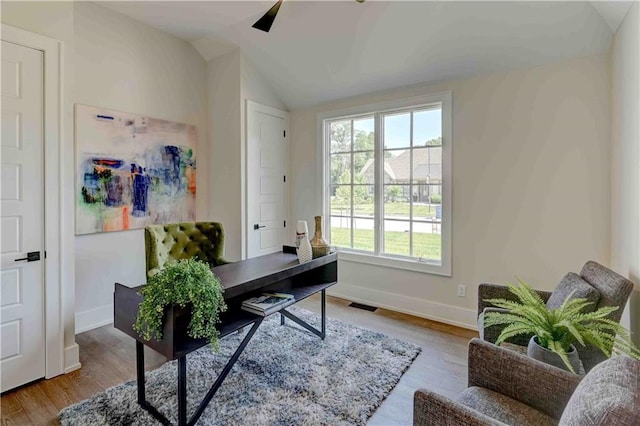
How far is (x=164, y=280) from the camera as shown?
1694 mm

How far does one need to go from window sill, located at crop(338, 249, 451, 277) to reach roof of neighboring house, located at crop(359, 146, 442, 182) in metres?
0.93

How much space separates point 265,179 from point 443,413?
3456mm

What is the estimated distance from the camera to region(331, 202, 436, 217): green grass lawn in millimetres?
3639

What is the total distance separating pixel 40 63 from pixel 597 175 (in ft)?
14.2

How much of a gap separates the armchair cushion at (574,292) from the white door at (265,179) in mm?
3029

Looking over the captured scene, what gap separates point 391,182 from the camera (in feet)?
12.7

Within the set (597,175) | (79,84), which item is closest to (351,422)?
(597,175)

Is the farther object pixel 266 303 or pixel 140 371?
pixel 266 303

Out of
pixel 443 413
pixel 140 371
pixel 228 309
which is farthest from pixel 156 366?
pixel 443 413

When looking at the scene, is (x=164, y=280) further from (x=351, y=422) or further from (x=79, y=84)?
(x=79, y=84)

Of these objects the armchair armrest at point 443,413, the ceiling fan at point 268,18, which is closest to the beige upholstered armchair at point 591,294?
the armchair armrest at point 443,413

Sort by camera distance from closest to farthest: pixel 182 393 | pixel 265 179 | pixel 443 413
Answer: pixel 443 413, pixel 182 393, pixel 265 179

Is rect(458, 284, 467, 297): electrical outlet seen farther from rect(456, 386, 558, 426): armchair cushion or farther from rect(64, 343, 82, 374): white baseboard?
rect(64, 343, 82, 374): white baseboard

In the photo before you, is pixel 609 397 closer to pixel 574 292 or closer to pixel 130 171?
pixel 574 292
